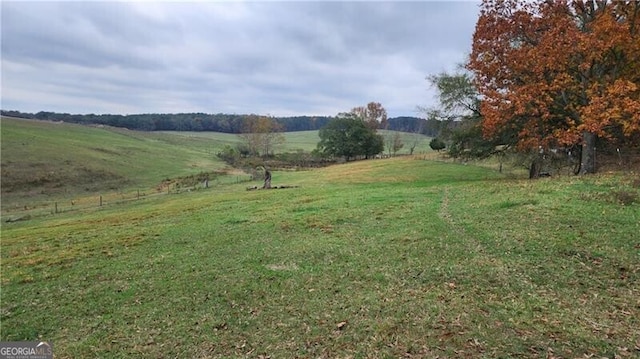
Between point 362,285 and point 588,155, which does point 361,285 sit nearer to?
point 362,285

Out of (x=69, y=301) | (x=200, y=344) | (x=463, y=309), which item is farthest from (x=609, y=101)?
(x=69, y=301)

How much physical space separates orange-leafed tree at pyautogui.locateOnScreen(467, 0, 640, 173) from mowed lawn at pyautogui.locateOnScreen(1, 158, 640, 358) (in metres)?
5.45

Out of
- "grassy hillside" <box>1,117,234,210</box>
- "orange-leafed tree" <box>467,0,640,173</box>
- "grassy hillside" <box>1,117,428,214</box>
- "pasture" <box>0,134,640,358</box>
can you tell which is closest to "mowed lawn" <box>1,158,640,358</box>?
"pasture" <box>0,134,640,358</box>

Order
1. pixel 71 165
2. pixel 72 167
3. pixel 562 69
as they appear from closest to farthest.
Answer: pixel 562 69
pixel 72 167
pixel 71 165

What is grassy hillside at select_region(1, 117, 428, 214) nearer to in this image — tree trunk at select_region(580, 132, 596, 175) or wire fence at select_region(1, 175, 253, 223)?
wire fence at select_region(1, 175, 253, 223)

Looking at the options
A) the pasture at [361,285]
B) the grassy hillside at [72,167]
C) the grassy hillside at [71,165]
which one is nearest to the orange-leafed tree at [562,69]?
the pasture at [361,285]

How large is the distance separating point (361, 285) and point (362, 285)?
3cm

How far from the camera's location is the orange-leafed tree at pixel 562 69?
21.2 meters

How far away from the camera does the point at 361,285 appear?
1006 cm

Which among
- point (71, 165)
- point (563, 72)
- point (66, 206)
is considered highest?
point (563, 72)

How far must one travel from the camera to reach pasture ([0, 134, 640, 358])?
24.0 feet

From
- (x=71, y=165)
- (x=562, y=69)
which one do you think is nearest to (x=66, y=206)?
(x=71, y=165)

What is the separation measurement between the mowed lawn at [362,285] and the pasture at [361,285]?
44mm

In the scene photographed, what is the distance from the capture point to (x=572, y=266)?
9.94 meters
